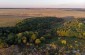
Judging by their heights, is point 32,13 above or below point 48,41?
below

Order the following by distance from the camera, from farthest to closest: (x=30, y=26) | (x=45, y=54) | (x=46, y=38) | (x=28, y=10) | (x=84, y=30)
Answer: (x=28, y=10)
(x=30, y=26)
(x=84, y=30)
(x=46, y=38)
(x=45, y=54)

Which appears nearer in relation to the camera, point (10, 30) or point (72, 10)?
point (10, 30)

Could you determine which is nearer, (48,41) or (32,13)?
(48,41)

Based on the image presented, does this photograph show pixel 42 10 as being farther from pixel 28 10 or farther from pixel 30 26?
pixel 30 26

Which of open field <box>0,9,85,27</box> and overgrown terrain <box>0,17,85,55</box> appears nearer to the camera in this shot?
overgrown terrain <box>0,17,85,55</box>

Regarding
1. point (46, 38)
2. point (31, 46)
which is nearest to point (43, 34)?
point (46, 38)

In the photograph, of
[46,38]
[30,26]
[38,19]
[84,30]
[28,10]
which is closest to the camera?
[46,38]

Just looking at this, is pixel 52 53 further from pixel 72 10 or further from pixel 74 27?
pixel 72 10

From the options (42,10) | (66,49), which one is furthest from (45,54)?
(42,10)

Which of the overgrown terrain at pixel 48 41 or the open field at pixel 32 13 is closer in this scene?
the overgrown terrain at pixel 48 41
